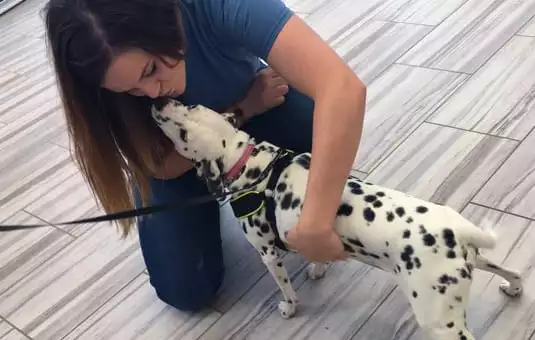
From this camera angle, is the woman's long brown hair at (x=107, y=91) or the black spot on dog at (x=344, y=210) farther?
the black spot on dog at (x=344, y=210)

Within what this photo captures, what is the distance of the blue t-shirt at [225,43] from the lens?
1.28m

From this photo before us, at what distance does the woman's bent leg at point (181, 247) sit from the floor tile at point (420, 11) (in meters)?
1.42

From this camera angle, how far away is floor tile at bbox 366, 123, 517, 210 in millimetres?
1883

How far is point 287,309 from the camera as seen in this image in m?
1.64

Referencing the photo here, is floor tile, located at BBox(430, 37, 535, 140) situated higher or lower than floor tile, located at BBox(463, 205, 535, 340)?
lower

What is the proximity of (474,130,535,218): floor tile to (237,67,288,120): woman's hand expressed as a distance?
0.62m

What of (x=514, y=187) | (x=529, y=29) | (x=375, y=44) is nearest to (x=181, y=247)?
(x=514, y=187)

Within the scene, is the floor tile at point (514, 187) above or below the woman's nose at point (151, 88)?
below

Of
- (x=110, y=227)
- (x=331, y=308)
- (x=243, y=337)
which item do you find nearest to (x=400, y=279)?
(x=331, y=308)

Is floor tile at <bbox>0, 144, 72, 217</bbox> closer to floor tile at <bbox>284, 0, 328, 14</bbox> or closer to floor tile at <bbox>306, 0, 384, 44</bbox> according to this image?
floor tile at <bbox>306, 0, 384, 44</bbox>

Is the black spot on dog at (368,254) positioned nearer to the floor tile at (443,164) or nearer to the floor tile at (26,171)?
the floor tile at (443,164)

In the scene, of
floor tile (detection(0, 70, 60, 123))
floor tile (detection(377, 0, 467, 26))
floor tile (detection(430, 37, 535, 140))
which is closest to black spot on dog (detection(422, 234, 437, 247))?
floor tile (detection(430, 37, 535, 140))

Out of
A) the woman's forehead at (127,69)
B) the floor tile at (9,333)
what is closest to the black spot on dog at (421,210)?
the woman's forehead at (127,69)

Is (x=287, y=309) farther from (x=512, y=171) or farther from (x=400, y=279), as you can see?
(x=512, y=171)
